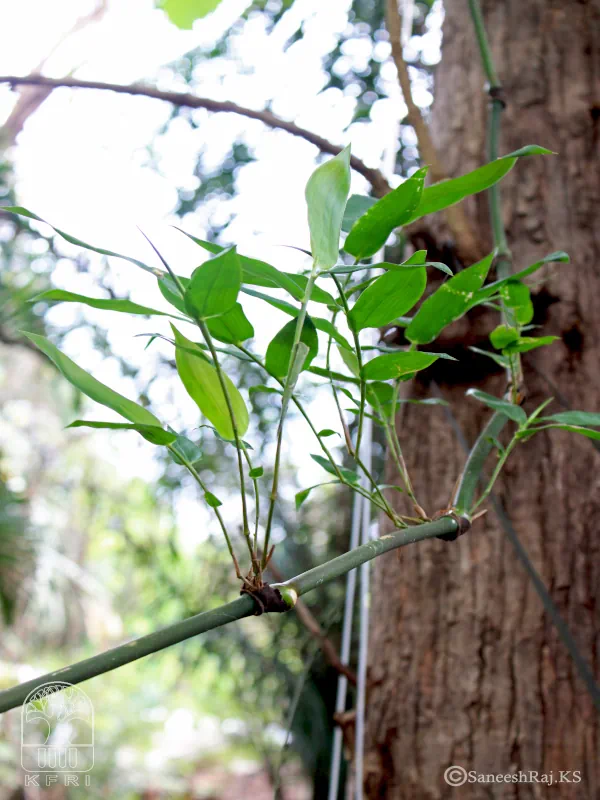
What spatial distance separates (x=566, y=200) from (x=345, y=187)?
52 cm

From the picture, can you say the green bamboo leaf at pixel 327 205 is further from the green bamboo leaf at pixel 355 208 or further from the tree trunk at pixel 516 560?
the tree trunk at pixel 516 560

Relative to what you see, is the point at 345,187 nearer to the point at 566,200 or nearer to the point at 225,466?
the point at 566,200

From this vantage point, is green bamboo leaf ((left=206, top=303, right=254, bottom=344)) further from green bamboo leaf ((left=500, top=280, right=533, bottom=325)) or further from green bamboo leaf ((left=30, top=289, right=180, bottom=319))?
green bamboo leaf ((left=500, top=280, right=533, bottom=325))

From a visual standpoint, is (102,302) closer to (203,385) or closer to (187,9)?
(203,385)

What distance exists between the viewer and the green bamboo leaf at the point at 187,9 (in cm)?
60

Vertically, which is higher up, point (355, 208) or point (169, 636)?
point (355, 208)

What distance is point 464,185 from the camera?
0.24 meters

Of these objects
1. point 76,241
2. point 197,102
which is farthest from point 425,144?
point 76,241

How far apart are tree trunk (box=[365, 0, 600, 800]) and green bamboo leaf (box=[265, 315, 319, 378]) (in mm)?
304

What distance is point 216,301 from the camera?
190 millimetres

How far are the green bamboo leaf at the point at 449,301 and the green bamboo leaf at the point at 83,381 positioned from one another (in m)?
0.12

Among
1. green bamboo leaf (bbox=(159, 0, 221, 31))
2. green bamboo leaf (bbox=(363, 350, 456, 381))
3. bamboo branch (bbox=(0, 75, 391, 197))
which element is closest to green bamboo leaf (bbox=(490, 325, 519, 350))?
green bamboo leaf (bbox=(363, 350, 456, 381))

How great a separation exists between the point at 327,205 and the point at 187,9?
51cm

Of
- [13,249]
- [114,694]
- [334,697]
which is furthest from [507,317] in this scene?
[114,694]
